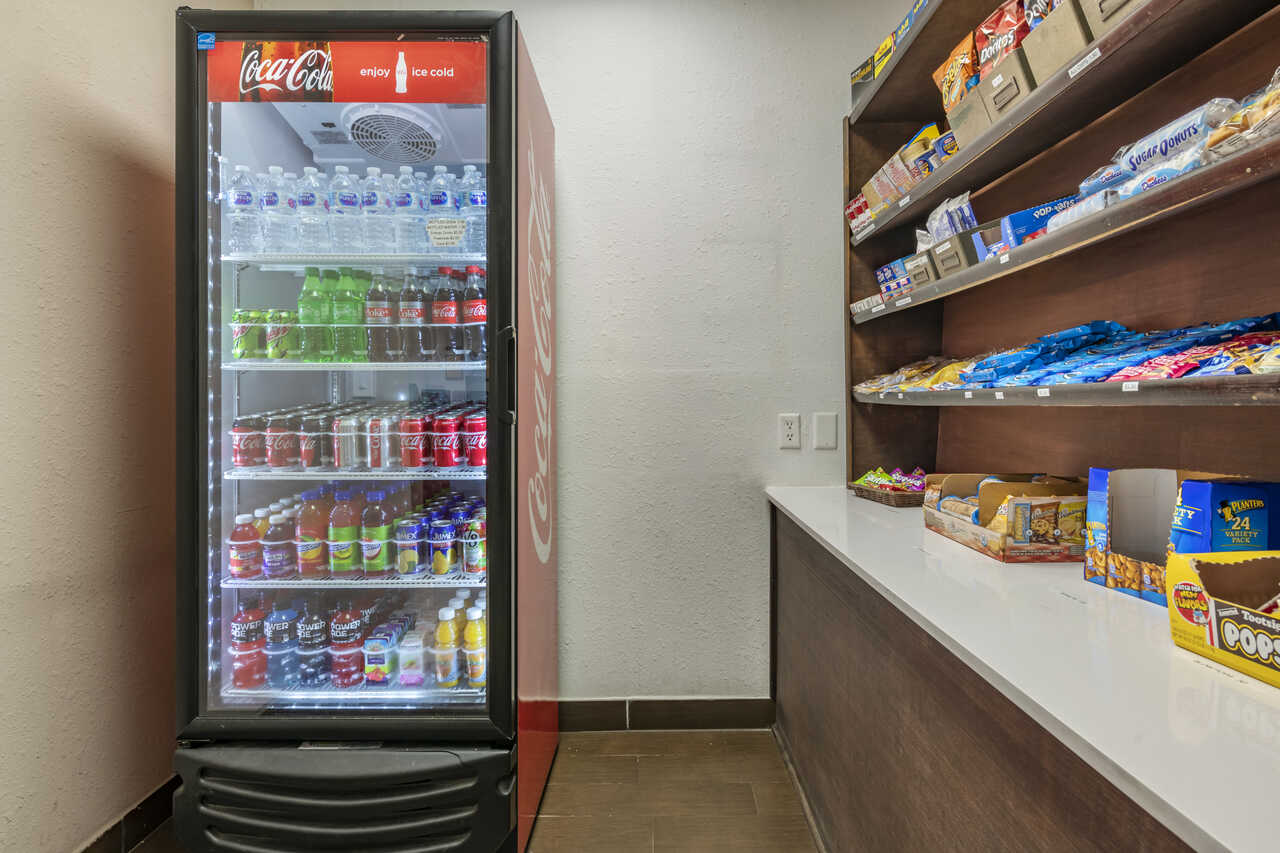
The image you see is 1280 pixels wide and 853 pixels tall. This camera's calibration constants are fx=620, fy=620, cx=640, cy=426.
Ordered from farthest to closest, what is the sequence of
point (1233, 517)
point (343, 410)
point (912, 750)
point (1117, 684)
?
point (343, 410)
point (912, 750)
point (1233, 517)
point (1117, 684)

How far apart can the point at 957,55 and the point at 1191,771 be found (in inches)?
66.0

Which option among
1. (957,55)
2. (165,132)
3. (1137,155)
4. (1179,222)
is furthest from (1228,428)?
(165,132)

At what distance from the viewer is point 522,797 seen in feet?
5.76

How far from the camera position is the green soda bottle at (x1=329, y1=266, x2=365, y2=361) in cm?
188

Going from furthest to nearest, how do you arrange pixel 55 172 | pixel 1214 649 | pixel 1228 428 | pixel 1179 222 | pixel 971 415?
pixel 971 415 < pixel 55 172 < pixel 1179 222 < pixel 1228 428 < pixel 1214 649

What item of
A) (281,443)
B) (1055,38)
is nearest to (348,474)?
(281,443)

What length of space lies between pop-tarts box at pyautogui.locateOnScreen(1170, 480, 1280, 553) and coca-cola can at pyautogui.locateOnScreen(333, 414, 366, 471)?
1936 mm

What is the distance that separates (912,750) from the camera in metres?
1.18

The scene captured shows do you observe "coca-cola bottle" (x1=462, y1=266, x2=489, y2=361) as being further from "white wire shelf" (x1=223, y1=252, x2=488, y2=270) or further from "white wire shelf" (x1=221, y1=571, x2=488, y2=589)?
"white wire shelf" (x1=221, y1=571, x2=488, y2=589)

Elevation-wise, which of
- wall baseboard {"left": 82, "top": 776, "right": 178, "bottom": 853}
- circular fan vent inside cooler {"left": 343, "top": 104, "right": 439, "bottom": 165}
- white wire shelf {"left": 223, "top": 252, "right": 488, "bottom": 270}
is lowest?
wall baseboard {"left": 82, "top": 776, "right": 178, "bottom": 853}

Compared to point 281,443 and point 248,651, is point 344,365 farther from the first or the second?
Result: point 248,651

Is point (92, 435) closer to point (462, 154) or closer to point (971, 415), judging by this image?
point (462, 154)

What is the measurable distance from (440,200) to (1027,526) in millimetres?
1767

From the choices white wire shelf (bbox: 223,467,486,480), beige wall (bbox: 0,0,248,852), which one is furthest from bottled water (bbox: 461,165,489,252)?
beige wall (bbox: 0,0,248,852)
